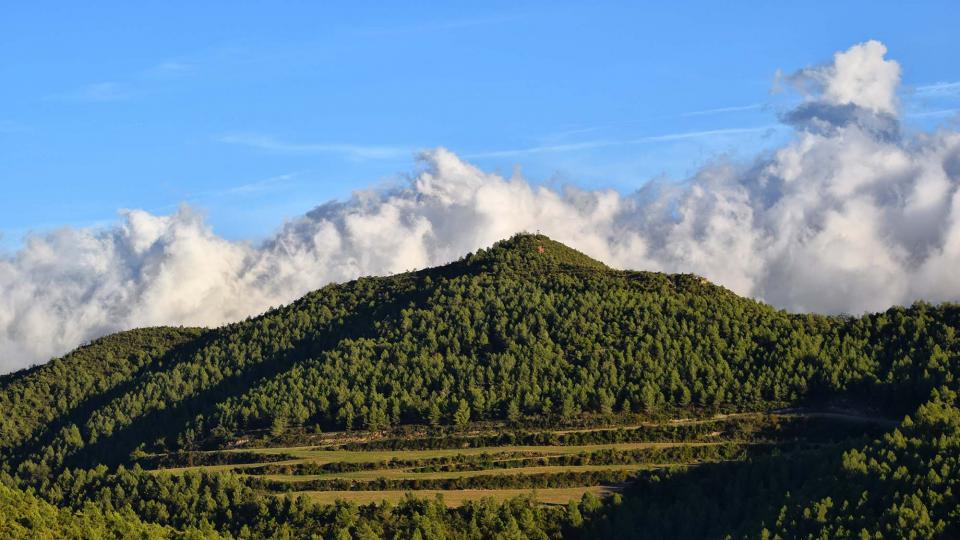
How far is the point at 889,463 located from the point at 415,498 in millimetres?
58080

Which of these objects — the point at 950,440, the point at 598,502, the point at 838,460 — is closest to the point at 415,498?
the point at 598,502

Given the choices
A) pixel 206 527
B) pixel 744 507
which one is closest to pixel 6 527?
pixel 206 527

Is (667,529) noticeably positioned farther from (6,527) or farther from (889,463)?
(6,527)

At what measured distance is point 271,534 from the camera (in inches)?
Answer: 7682

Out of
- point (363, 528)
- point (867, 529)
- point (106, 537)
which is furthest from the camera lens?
point (363, 528)

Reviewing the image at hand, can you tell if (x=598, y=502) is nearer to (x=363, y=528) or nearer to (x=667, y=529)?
(x=667, y=529)

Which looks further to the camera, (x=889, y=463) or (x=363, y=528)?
(x=363, y=528)

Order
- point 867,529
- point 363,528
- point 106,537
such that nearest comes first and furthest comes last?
point 867,529
point 106,537
point 363,528

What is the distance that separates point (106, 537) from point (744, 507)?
74.0 metres

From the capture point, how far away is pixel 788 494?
180000 millimetres

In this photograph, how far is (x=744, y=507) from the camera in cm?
18862

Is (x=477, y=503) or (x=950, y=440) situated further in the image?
(x=477, y=503)

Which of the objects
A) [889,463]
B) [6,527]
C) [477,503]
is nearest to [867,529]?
[889,463]

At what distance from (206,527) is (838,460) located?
77.4m
